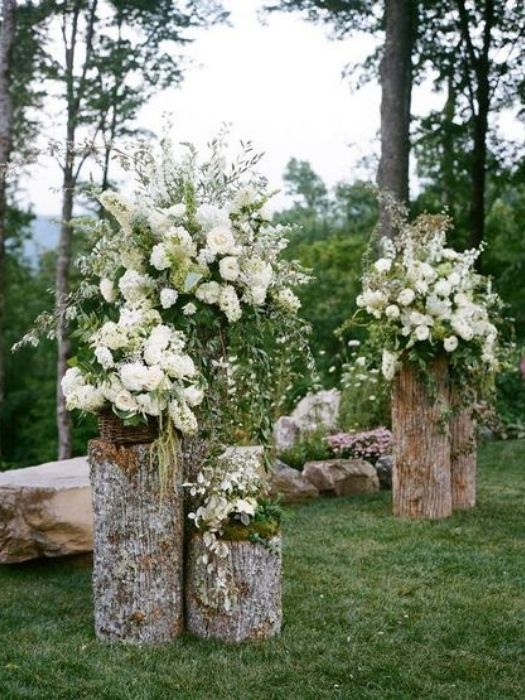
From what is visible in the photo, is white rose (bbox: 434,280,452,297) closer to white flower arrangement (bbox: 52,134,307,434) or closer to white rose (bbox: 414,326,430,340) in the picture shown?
white rose (bbox: 414,326,430,340)

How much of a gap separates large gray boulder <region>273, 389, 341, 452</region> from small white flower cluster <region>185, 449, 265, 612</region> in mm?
5247

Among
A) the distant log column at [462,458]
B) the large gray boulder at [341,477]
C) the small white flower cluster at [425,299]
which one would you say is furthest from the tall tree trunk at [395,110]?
the distant log column at [462,458]

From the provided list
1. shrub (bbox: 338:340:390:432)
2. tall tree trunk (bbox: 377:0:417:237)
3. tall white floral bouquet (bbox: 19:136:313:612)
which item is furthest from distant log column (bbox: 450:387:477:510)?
tall tree trunk (bbox: 377:0:417:237)

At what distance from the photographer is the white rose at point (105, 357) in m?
4.35

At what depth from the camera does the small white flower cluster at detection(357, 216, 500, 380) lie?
723 cm

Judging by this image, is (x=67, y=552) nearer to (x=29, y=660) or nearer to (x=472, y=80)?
(x=29, y=660)

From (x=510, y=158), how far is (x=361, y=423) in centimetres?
814

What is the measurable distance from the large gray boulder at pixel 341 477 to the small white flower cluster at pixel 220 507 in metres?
4.26

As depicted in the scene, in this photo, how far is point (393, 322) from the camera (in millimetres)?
7387

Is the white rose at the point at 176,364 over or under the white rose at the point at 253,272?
under

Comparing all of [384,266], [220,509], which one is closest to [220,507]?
[220,509]

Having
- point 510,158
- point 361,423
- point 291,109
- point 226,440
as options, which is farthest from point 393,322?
point 291,109

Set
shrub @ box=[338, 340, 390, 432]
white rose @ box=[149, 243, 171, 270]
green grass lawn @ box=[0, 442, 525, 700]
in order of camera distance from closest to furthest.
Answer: green grass lawn @ box=[0, 442, 525, 700] < white rose @ box=[149, 243, 171, 270] < shrub @ box=[338, 340, 390, 432]

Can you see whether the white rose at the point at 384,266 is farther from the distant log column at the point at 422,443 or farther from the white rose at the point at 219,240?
the white rose at the point at 219,240
